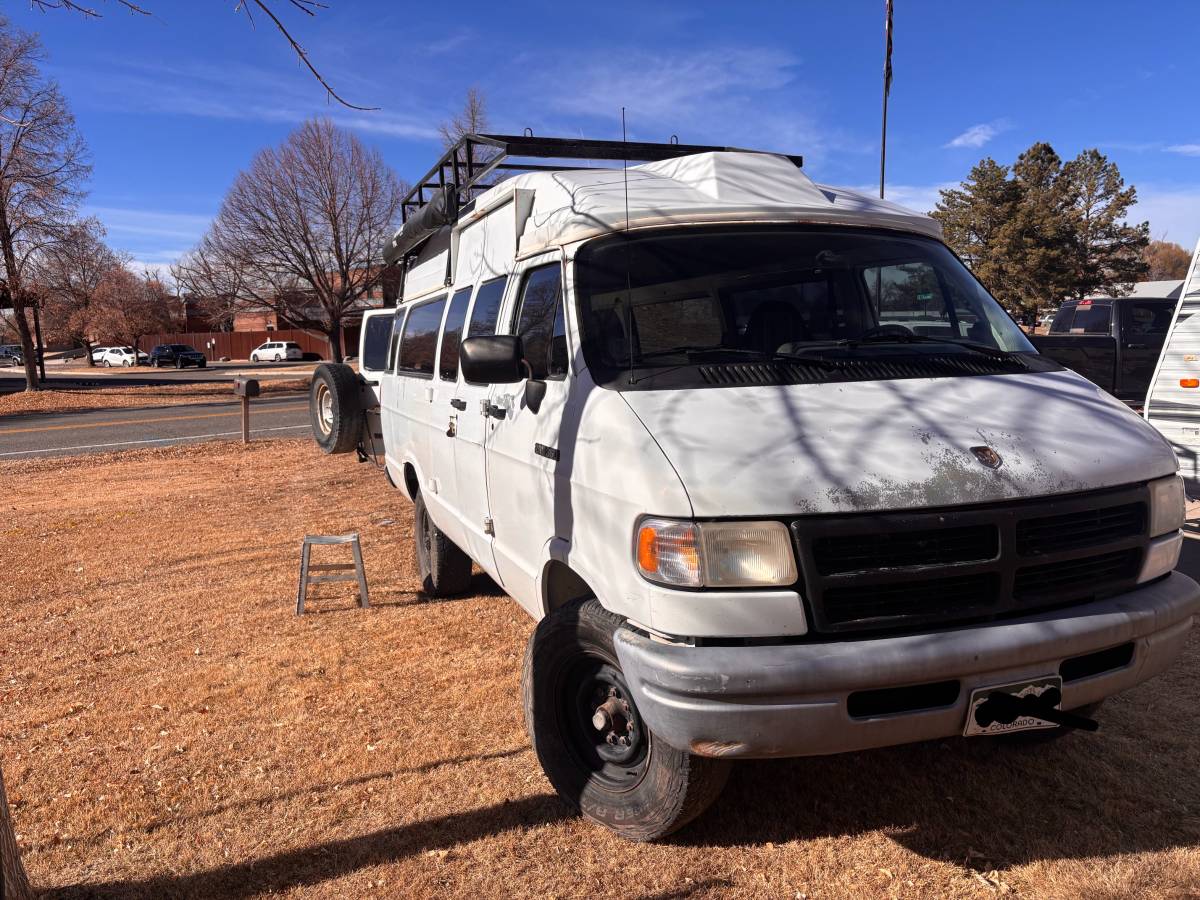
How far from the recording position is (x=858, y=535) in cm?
266

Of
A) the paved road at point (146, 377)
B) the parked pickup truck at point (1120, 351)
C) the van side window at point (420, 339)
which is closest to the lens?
the van side window at point (420, 339)

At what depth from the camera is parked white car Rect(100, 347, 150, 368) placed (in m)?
60.2

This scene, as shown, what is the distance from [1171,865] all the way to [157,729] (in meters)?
4.18

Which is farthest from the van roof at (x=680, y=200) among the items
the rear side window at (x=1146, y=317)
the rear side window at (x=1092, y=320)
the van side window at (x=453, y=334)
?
the rear side window at (x=1092, y=320)

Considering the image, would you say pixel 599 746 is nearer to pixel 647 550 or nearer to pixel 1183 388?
pixel 647 550

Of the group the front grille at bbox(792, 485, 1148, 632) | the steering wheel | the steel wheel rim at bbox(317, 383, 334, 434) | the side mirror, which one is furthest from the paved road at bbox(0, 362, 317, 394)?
the front grille at bbox(792, 485, 1148, 632)

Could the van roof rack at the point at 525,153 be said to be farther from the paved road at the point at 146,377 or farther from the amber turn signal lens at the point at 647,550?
the paved road at the point at 146,377

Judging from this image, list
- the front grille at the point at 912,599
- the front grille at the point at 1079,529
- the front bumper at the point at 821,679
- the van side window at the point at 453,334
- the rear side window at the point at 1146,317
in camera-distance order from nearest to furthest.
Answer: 1. the front bumper at the point at 821,679
2. the front grille at the point at 912,599
3. the front grille at the point at 1079,529
4. the van side window at the point at 453,334
5. the rear side window at the point at 1146,317

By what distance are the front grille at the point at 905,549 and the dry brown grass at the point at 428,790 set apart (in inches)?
43.9

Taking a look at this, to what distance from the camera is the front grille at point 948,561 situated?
2.65 metres

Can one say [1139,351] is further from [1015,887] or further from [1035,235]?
[1035,235]

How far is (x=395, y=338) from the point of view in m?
7.07

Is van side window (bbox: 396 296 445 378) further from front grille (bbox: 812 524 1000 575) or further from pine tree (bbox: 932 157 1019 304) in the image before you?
pine tree (bbox: 932 157 1019 304)

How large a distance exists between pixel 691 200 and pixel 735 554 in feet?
6.00
